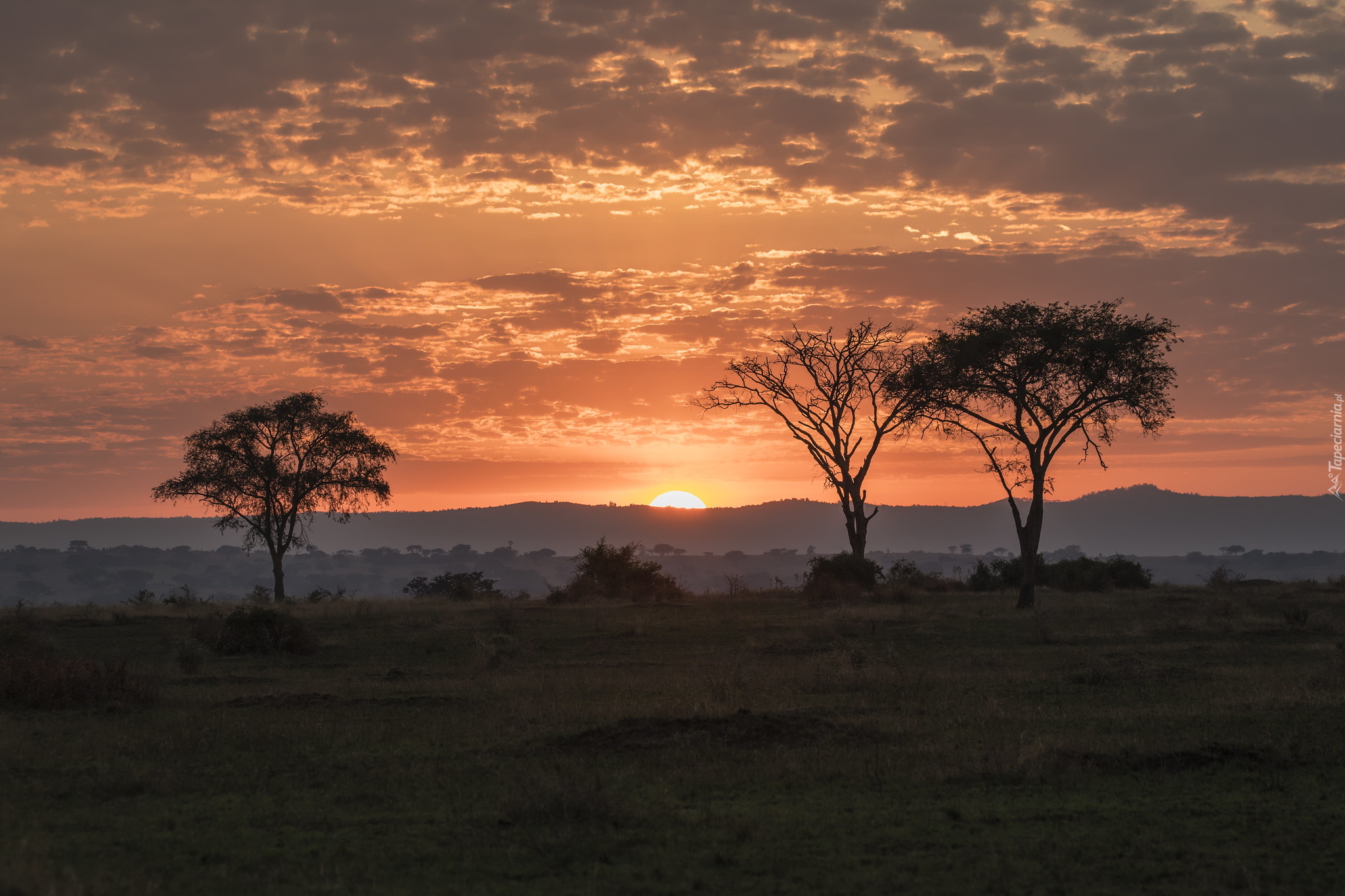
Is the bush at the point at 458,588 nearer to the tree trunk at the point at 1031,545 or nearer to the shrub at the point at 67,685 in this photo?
the tree trunk at the point at 1031,545

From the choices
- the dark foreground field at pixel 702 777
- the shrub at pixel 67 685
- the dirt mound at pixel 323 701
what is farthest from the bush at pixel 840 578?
the shrub at pixel 67 685

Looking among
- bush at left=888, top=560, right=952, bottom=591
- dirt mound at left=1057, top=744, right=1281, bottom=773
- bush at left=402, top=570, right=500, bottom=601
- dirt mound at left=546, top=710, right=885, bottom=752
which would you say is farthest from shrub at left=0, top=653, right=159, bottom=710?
bush at left=888, top=560, right=952, bottom=591

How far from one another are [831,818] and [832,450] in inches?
1609

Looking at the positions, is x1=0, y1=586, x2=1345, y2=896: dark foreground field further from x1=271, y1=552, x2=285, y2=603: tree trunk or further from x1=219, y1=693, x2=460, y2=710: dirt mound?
x1=271, y1=552, x2=285, y2=603: tree trunk

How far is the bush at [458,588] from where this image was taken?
49.8 meters

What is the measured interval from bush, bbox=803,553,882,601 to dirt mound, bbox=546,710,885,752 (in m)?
28.4

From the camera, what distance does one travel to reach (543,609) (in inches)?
1572

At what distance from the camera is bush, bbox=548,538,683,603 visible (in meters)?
49.0

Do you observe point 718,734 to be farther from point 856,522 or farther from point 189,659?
point 856,522

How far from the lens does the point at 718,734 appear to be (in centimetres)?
1312

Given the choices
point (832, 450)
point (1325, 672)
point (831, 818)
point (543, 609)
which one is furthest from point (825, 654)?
point (832, 450)

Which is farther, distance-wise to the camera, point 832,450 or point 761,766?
point 832,450

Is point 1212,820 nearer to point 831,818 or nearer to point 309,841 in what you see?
point 831,818

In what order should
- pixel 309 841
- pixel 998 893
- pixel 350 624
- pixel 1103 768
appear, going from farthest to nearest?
pixel 350 624, pixel 1103 768, pixel 309 841, pixel 998 893
